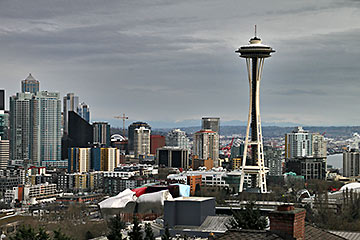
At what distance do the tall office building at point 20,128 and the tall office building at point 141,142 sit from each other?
2537cm

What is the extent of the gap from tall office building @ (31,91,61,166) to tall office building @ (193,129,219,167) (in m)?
27.7

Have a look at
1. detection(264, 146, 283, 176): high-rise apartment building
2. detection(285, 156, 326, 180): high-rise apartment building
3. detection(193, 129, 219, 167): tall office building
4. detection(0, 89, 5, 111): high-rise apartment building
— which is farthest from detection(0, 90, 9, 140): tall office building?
detection(285, 156, 326, 180): high-rise apartment building

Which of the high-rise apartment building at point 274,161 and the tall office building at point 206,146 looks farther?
the tall office building at point 206,146

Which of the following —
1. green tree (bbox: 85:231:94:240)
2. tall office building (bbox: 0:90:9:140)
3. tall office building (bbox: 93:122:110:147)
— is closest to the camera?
green tree (bbox: 85:231:94:240)

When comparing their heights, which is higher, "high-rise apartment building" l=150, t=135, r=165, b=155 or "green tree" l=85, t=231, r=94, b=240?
"high-rise apartment building" l=150, t=135, r=165, b=155

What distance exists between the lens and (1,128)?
455ft

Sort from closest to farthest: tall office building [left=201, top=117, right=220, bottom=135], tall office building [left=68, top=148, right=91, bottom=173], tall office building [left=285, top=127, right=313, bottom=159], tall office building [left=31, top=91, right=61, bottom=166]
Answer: tall office building [left=68, top=148, right=91, bottom=173] < tall office building [left=31, top=91, right=61, bottom=166] < tall office building [left=285, top=127, right=313, bottom=159] < tall office building [left=201, top=117, right=220, bottom=135]

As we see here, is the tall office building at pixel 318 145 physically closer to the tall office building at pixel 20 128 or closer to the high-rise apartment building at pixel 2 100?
the tall office building at pixel 20 128

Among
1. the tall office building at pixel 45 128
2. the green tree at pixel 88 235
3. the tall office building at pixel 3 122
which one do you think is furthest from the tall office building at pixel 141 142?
the green tree at pixel 88 235

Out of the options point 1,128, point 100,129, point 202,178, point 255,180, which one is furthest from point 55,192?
Result: point 100,129

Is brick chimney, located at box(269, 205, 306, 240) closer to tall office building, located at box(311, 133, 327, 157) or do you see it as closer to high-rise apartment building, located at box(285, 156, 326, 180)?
high-rise apartment building, located at box(285, 156, 326, 180)

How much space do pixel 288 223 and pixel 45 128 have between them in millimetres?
134567

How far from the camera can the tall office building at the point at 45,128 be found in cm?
13800

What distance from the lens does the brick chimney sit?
9.52 m
